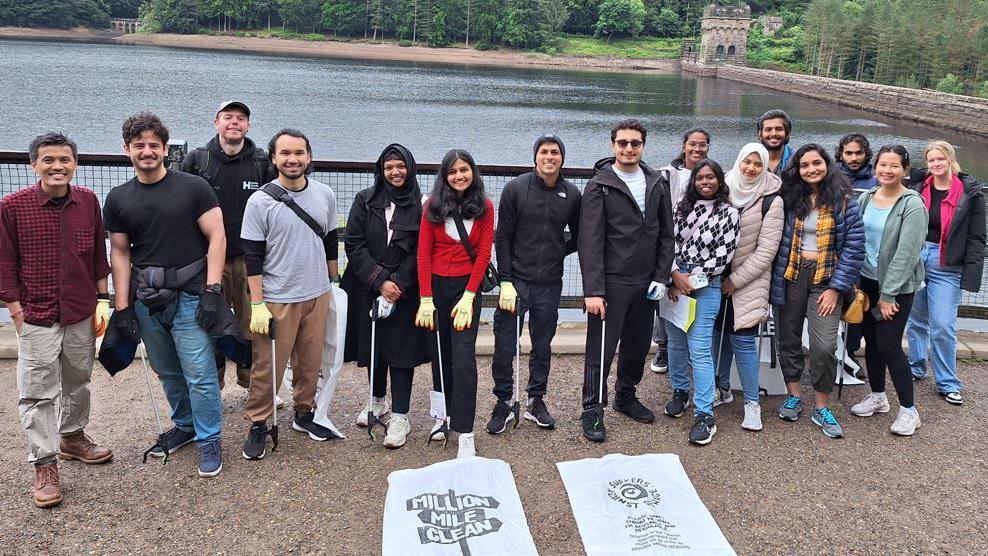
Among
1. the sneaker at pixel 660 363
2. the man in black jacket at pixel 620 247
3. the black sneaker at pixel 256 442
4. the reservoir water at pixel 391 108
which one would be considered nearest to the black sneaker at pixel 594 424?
the man in black jacket at pixel 620 247

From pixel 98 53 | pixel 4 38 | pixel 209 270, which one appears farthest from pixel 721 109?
pixel 4 38

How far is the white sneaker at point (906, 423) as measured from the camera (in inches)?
185

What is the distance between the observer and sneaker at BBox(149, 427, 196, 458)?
4160mm

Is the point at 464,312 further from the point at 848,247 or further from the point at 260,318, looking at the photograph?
the point at 848,247

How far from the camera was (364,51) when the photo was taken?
8938cm

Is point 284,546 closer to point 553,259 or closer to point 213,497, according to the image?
point 213,497

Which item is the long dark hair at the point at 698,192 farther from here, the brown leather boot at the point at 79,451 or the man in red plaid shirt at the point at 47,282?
the brown leather boot at the point at 79,451

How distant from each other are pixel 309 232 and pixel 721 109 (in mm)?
46713

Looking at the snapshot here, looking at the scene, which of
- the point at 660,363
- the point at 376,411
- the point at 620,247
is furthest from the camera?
the point at 660,363

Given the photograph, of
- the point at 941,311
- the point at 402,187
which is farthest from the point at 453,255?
the point at 941,311

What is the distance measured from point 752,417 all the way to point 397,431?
7.42 feet

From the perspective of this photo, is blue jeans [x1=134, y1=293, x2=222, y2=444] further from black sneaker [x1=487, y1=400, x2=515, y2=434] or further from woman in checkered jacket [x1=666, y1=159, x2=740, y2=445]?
woman in checkered jacket [x1=666, y1=159, x2=740, y2=445]

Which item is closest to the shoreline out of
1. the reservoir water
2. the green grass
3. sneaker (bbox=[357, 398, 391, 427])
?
the green grass

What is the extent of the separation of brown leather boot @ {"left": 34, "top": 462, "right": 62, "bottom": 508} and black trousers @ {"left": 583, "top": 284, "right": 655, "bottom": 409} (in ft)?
9.64
